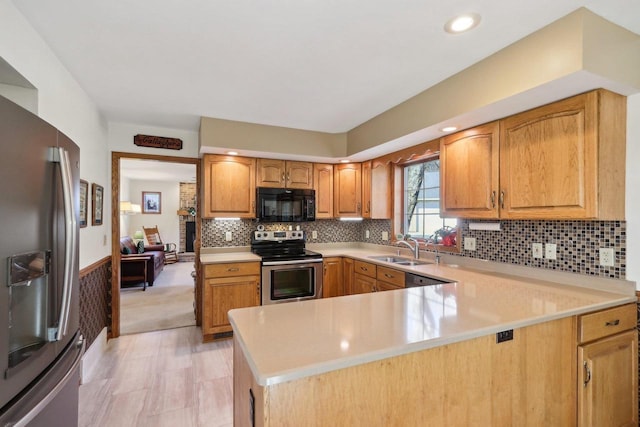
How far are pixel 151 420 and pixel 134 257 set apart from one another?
13.7ft

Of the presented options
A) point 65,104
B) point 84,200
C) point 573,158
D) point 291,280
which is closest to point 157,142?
point 84,200

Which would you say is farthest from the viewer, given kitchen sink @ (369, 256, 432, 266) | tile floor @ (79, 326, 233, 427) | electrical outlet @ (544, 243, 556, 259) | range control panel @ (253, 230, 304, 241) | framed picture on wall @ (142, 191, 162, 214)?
framed picture on wall @ (142, 191, 162, 214)

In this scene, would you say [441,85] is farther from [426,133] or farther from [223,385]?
[223,385]

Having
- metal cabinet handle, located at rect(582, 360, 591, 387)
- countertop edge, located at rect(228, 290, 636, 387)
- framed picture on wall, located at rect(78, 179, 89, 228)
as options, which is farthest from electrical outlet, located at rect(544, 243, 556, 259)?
framed picture on wall, located at rect(78, 179, 89, 228)

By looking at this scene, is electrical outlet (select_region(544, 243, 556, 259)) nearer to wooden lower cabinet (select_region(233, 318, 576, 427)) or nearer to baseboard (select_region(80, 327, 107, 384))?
wooden lower cabinet (select_region(233, 318, 576, 427))

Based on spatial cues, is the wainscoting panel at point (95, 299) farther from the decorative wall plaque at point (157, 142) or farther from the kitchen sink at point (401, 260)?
the kitchen sink at point (401, 260)

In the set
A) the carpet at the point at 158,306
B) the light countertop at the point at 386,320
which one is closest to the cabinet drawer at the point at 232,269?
the carpet at the point at 158,306

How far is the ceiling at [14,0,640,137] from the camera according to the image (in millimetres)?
1533

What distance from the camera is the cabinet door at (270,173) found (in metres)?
3.74

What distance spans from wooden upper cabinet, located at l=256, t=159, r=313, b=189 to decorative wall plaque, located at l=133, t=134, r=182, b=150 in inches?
40.0

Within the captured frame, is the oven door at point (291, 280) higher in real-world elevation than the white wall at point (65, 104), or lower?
lower

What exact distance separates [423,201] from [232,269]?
235 centimetres

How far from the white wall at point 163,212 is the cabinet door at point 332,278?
694 cm

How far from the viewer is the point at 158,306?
4523 millimetres
